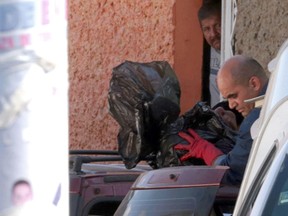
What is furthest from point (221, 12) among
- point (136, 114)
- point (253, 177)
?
point (253, 177)

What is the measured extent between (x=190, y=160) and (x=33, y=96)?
3919mm

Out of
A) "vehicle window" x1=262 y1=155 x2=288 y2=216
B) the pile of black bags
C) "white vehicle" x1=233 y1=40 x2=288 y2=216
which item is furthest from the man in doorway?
"vehicle window" x1=262 y1=155 x2=288 y2=216

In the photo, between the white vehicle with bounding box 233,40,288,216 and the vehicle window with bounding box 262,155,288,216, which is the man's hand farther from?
the vehicle window with bounding box 262,155,288,216

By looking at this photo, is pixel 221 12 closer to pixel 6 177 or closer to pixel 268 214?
pixel 268 214

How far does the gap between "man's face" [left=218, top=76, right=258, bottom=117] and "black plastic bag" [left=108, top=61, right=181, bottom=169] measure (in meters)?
0.51

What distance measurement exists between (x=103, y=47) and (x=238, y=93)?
14.7 ft

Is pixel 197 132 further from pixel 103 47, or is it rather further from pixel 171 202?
pixel 103 47

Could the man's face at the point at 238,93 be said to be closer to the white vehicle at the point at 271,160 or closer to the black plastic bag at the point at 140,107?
the black plastic bag at the point at 140,107

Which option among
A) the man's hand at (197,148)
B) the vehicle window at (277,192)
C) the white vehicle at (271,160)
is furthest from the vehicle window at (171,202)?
the man's hand at (197,148)

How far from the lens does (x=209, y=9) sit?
9.48m

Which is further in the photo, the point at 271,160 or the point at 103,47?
the point at 103,47

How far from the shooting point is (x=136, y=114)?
6.34 meters

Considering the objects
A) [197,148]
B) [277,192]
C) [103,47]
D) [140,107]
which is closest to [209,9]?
[103,47]

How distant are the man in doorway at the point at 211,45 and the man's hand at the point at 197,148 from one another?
3413mm
